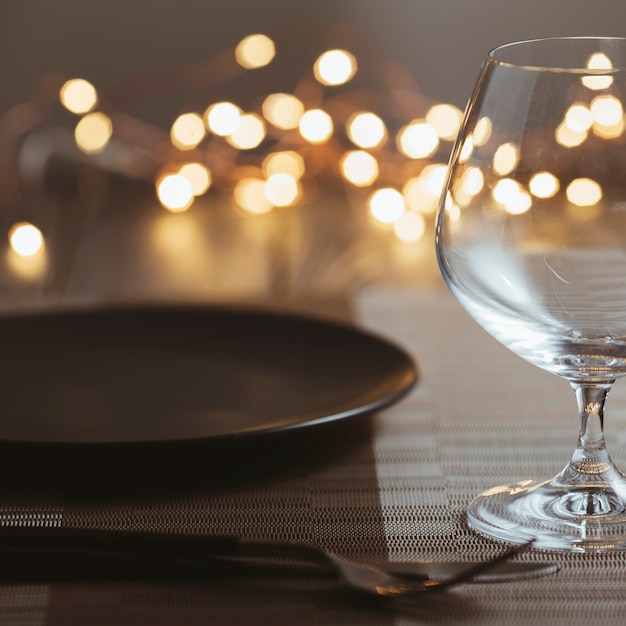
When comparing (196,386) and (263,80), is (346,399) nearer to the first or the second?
(196,386)

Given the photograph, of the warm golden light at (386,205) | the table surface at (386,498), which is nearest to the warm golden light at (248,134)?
the warm golden light at (386,205)

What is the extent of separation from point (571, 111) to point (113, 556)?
0.93 ft

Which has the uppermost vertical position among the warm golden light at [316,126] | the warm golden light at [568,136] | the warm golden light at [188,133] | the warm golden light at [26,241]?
the warm golden light at [568,136]

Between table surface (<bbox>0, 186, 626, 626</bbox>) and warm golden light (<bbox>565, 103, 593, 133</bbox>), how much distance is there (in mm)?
196

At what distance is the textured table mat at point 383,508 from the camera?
1.37 ft

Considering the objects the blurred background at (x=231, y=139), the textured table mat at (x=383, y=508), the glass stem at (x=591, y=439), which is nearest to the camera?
the textured table mat at (x=383, y=508)

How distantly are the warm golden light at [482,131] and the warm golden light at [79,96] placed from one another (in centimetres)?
191

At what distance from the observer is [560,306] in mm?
491

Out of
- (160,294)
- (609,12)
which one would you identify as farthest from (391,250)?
(609,12)

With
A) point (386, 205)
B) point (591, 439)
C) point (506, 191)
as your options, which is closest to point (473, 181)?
point (506, 191)

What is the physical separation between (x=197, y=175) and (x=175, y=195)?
24cm

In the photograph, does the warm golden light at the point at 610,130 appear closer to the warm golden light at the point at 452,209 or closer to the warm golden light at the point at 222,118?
the warm golden light at the point at 452,209

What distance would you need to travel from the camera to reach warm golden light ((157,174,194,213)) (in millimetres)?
1823

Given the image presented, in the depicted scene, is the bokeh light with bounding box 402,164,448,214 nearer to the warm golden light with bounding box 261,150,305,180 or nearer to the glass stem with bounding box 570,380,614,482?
the warm golden light with bounding box 261,150,305,180
